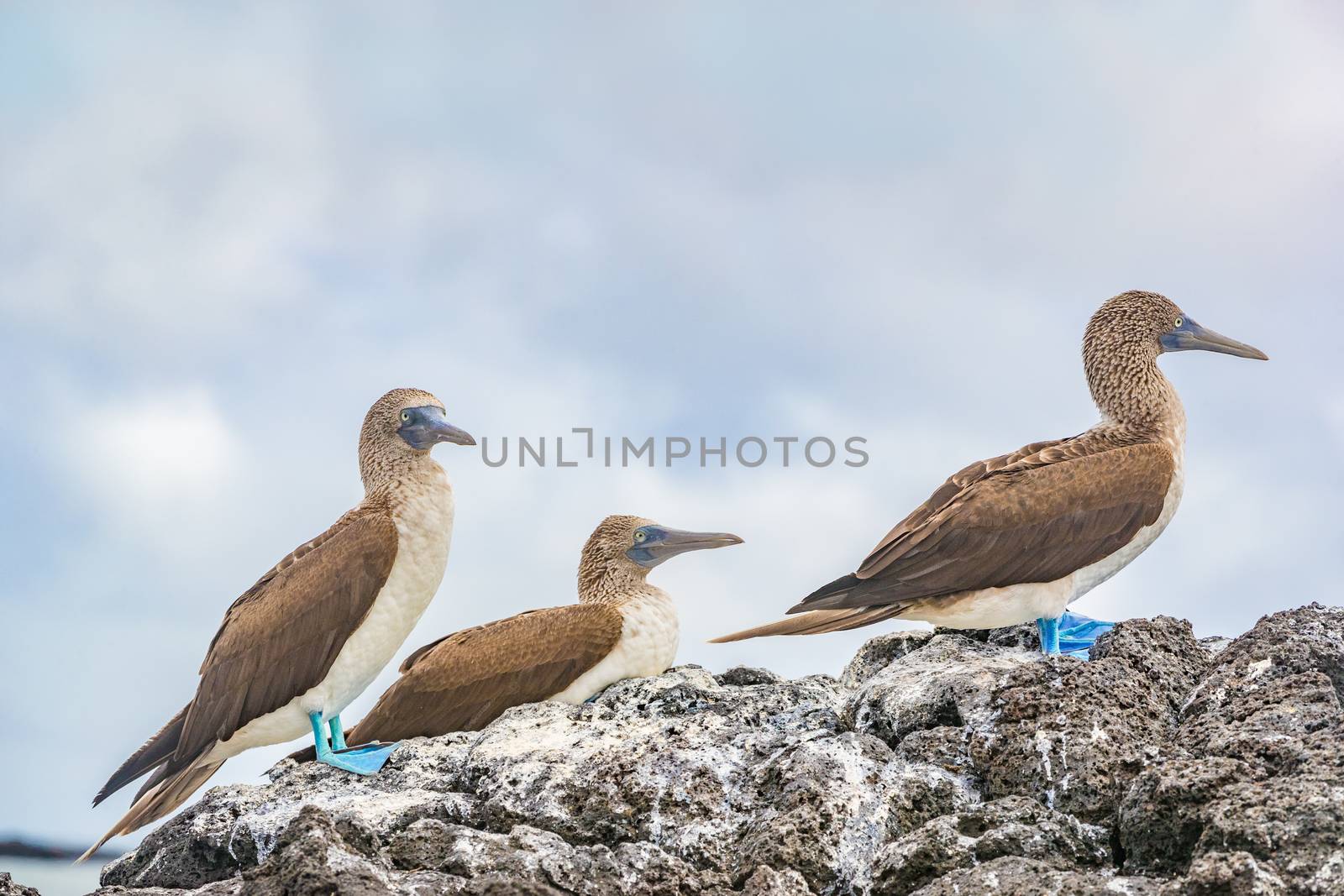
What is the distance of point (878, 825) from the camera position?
6754 millimetres

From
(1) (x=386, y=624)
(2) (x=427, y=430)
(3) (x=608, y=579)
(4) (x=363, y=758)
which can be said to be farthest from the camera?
(3) (x=608, y=579)

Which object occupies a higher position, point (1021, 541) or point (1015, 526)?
point (1015, 526)

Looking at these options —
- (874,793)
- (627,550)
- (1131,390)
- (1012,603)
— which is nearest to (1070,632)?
(1012,603)

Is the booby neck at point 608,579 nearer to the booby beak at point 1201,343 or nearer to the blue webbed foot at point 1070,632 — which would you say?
the blue webbed foot at point 1070,632

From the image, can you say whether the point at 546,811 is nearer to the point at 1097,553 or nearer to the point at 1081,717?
the point at 1081,717

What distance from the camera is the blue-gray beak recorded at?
33.2 feet

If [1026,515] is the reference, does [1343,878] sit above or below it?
below

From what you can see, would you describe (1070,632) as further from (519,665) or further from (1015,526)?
(519,665)

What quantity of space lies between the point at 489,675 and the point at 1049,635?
3.82 metres

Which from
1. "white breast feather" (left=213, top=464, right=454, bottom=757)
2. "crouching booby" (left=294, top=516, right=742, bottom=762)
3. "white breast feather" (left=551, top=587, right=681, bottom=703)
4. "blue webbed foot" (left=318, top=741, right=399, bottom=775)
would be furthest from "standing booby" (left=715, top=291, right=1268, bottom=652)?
"blue webbed foot" (left=318, top=741, right=399, bottom=775)

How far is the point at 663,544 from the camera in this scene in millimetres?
10594

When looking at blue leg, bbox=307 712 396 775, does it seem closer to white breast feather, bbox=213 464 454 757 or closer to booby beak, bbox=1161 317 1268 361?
white breast feather, bbox=213 464 454 757

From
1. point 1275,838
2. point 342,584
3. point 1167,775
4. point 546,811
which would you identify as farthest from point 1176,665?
point 342,584

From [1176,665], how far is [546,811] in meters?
3.84
